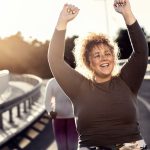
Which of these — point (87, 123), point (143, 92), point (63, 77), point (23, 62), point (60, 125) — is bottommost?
point (23, 62)

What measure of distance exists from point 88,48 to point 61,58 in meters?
0.25

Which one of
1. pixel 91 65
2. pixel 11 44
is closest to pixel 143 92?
pixel 91 65

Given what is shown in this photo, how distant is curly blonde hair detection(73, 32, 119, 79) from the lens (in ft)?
13.1

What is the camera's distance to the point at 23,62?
107 m

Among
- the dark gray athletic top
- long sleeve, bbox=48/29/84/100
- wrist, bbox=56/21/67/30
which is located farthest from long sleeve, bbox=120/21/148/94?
wrist, bbox=56/21/67/30

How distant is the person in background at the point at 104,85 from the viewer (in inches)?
146

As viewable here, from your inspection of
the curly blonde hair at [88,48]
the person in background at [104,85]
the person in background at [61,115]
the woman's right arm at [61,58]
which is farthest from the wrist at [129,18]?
the person in background at [61,115]

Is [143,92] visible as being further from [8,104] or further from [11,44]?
[11,44]

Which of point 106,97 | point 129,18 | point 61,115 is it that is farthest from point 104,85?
point 61,115

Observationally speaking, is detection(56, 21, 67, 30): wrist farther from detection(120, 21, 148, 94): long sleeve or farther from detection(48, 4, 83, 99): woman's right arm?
detection(120, 21, 148, 94): long sleeve

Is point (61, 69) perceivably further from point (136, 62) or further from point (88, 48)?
point (136, 62)

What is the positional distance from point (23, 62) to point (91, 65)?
341 ft

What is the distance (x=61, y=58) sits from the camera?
12.8 feet

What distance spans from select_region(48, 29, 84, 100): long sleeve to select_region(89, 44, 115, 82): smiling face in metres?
0.14
